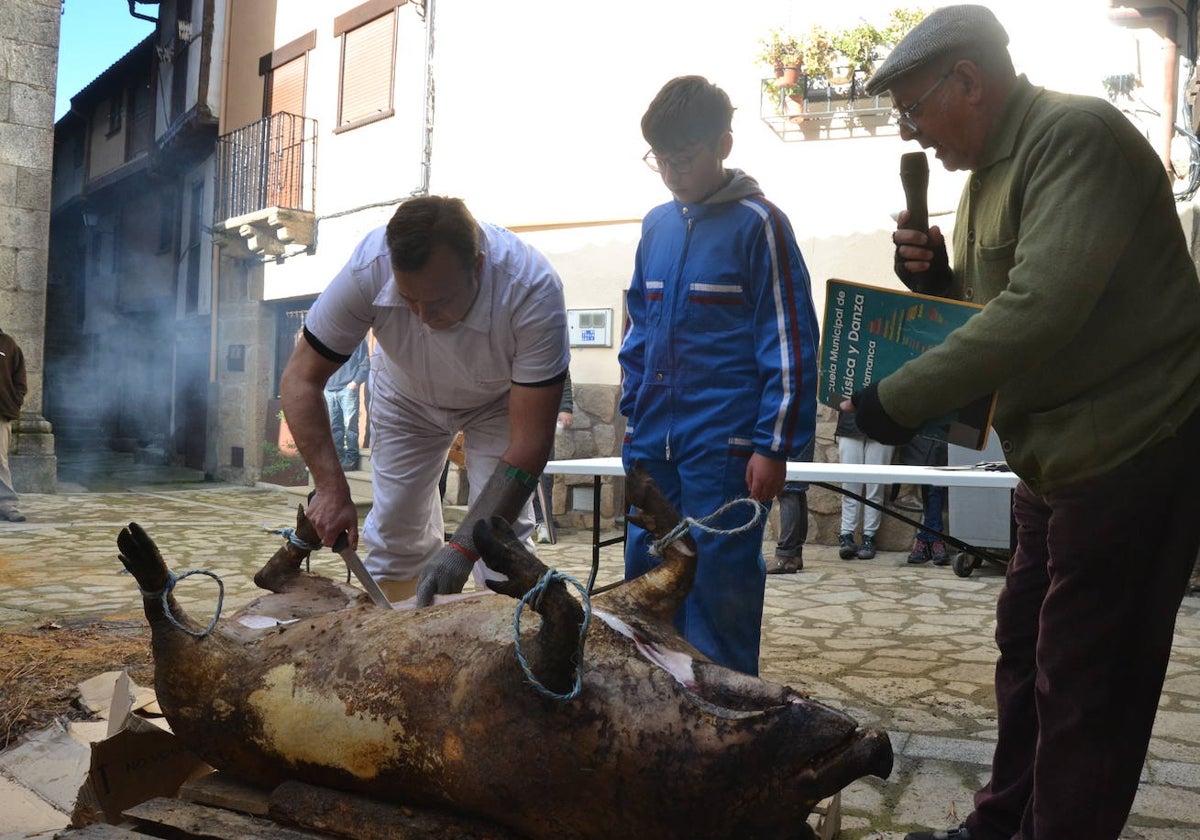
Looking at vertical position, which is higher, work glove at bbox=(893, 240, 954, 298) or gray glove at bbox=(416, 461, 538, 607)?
work glove at bbox=(893, 240, 954, 298)

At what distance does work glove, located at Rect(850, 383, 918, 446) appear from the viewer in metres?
2.26

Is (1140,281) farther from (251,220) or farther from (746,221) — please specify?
(251,220)

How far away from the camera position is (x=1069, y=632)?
217cm

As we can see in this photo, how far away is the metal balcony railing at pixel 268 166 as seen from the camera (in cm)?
A: 1513

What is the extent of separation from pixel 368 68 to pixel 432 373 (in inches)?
453

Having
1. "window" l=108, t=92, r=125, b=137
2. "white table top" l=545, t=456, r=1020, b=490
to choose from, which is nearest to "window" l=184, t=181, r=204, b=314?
"window" l=108, t=92, r=125, b=137

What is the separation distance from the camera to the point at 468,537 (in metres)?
2.87

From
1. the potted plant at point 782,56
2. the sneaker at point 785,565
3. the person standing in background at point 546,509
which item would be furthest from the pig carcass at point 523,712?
the potted plant at point 782,56

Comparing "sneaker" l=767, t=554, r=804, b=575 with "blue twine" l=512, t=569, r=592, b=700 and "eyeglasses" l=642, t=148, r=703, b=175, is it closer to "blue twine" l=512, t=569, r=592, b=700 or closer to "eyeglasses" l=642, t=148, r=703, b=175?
"eyeglasses" l=642, t=148, r=703, b=175

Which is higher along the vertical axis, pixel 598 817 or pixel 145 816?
pixel 598 817

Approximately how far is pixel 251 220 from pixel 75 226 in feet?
44.7

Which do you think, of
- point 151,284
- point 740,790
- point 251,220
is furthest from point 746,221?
point 151,284

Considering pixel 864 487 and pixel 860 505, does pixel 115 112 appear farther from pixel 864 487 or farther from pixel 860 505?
pixel 864 487

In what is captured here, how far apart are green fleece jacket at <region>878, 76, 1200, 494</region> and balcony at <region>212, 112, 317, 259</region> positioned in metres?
13.6
